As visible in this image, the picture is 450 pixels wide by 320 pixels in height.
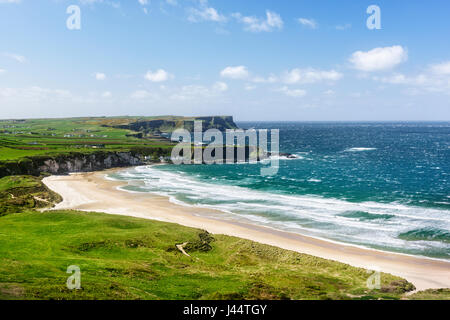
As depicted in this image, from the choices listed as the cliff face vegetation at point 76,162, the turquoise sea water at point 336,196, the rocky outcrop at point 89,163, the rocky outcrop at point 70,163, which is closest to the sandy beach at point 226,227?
the turquoise sea water at point 336,196

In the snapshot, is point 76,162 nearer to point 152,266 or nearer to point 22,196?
point 22,196

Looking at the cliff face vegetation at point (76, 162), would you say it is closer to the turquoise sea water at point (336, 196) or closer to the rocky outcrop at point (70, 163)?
the rocky outcrop at point (70, 163)

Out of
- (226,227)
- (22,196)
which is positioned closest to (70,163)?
(22,196)

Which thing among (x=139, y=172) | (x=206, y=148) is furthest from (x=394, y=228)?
(x=206, y=148)
